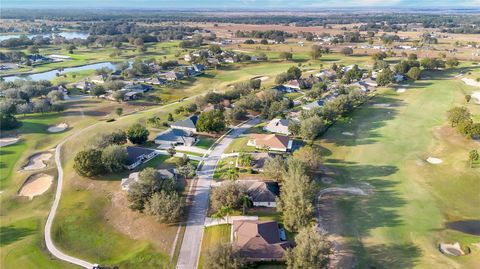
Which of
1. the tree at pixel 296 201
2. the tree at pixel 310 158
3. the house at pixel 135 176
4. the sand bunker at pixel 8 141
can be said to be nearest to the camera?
the tree at pixel 296 201

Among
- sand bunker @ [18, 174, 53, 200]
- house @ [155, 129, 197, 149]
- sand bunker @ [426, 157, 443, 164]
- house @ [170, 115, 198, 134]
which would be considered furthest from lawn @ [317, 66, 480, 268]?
sand bunker @ [18, 174, 53, 200]

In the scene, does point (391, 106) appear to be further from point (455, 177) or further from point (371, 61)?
point (371, 61)

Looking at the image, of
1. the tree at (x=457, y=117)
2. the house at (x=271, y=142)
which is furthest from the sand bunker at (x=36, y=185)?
the tree at (x=457, y=117)

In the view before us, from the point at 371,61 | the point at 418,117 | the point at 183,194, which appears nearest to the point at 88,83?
the point at 183,194

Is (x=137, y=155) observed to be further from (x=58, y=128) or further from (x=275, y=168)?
(x=58, y=128)

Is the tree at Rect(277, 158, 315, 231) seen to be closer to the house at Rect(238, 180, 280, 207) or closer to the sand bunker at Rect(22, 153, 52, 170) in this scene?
the house at Rect(238, 180, 280, 207)

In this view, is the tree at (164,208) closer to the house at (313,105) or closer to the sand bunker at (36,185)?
the sand bunker at (36,185)
